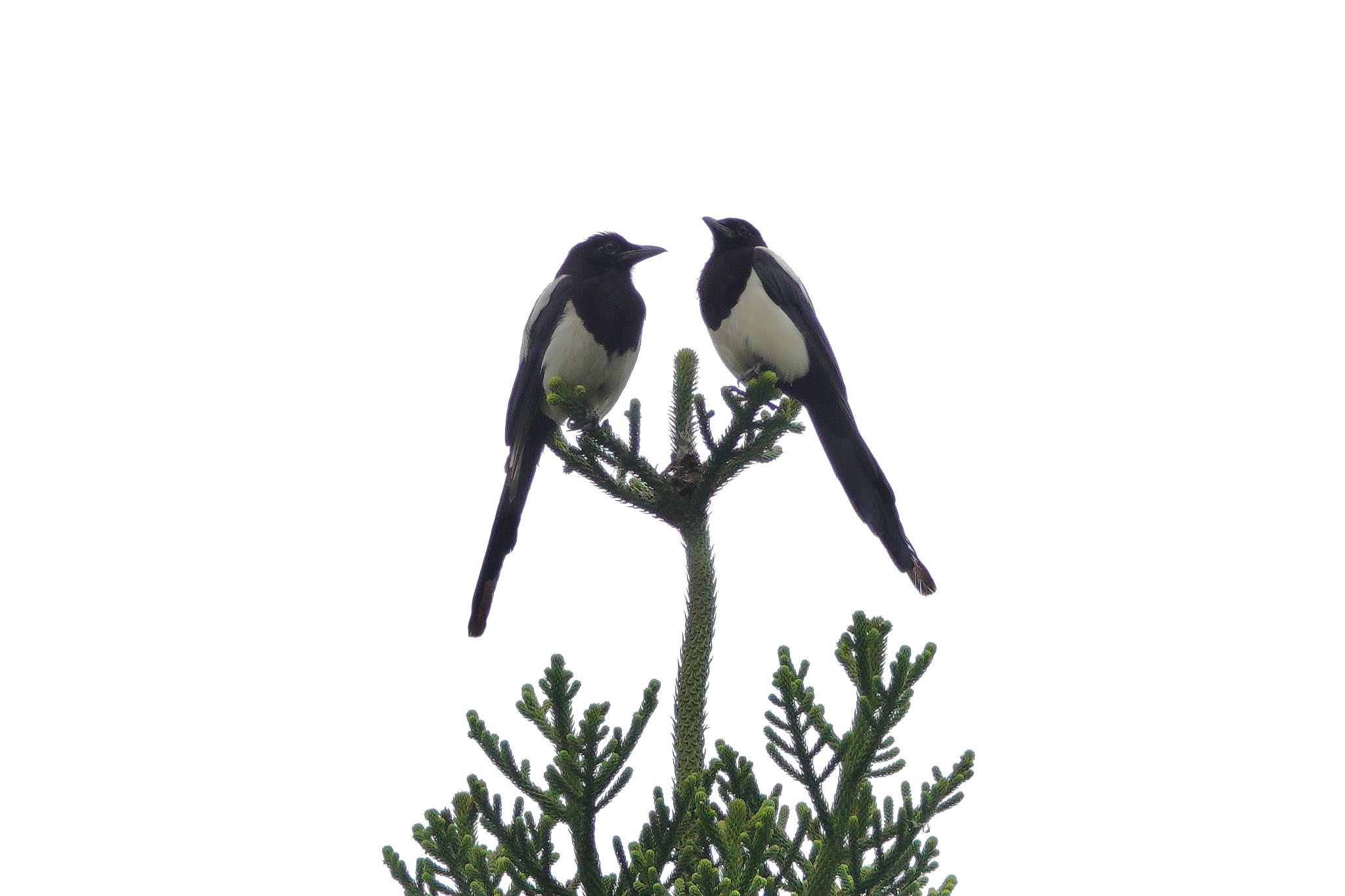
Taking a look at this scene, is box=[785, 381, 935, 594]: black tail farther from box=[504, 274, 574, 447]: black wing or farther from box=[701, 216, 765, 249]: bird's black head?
box=[504, 274, 574, 447]: black wing

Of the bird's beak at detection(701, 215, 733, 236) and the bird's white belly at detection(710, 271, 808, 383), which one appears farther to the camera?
the bird's beak at detection(701, 215, 733, 236)

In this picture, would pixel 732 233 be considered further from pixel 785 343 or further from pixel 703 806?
pixel 703 806

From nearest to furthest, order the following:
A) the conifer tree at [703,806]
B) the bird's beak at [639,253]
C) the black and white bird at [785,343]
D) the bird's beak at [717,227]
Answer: the conifer tree at [703,806] → the black and white bird at [785,343] → the bird's beak at [639,253] → the bird's beak at [717,227]

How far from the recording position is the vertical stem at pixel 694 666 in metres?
2.54

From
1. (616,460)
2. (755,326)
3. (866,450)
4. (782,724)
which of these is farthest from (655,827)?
(755,326)

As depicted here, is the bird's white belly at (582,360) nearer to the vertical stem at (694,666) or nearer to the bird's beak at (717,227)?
the bird's beak at (717,227)

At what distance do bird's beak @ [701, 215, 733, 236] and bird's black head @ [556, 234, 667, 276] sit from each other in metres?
0.32

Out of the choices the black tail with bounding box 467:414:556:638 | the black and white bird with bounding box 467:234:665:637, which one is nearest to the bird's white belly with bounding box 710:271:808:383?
the black and white bird with bounding box 467:234:665:637

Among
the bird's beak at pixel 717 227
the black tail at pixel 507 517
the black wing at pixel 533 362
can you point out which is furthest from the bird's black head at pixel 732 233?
the black tail at pixel 507 517

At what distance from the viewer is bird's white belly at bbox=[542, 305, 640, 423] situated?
15.1 ft

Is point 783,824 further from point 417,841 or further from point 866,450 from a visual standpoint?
point 866,450

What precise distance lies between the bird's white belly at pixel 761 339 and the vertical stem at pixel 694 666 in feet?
6.64

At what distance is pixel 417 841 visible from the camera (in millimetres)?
2484

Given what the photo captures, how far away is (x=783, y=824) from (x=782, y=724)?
1.27 ft
